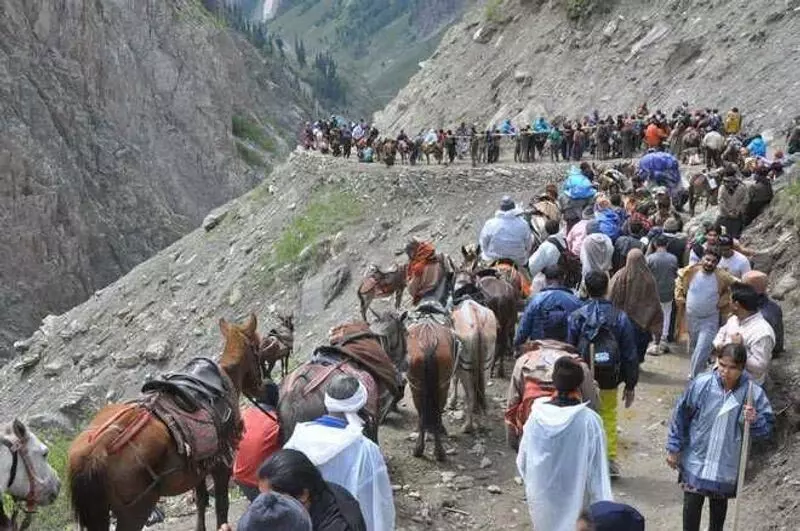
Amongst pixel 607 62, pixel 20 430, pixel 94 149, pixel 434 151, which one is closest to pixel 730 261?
pixel 20 430

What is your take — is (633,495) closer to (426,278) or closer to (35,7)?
(426,278)

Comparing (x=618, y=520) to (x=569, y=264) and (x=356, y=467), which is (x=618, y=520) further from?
(x=569, y=264)

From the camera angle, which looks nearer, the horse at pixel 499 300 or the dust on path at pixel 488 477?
the dust on path at pixel 488 477

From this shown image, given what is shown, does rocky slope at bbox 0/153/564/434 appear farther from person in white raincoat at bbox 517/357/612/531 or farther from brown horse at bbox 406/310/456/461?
person in white raincoat at bbox 517/357/612/531

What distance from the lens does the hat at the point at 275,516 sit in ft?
13.6

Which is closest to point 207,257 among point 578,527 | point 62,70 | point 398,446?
point 398,446

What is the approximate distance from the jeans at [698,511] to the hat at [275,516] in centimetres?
339

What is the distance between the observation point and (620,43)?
1358 inches

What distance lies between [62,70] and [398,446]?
54.9 meters

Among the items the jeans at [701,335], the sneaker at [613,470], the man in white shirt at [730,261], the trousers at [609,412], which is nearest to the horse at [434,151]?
the man in white shirt at [730,261]

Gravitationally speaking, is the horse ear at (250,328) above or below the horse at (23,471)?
above

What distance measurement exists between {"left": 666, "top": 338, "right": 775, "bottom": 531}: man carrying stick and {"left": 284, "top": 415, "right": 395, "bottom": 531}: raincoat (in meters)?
2.17

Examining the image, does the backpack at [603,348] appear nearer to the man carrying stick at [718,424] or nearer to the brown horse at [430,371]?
the man carrying stick at [718,424]

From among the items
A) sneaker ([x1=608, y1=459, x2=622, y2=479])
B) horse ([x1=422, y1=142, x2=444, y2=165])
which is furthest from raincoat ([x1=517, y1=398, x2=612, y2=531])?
horse ([x1=422, y1=142, x2=444, y2=165])
